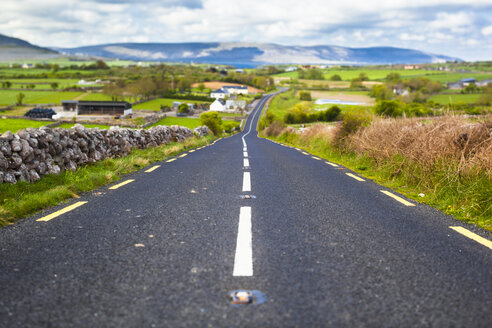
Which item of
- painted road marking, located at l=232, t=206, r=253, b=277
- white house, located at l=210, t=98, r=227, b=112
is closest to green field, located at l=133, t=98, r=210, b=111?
white house, located at l=210, t=98, r=227, b=112

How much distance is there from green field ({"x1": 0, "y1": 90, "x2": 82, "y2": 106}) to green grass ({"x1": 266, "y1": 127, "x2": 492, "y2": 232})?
10507 cm

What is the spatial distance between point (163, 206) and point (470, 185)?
19.1ft

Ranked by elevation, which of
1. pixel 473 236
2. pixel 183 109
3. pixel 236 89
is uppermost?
pixel 236 89

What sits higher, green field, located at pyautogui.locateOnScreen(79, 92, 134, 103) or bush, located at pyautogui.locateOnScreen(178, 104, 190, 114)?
green field, located at pyautogui.locateOnScreen(79, 92, 134, 103)

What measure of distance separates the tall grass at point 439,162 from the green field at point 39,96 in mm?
104333

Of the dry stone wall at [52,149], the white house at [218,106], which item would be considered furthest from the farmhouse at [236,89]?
the dry stone wall at [52,149]

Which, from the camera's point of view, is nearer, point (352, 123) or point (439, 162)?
point (439, 162)

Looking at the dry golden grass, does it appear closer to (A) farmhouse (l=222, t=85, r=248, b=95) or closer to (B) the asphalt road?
(B) the asphalt road

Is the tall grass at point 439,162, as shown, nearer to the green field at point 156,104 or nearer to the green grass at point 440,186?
the green grass at point 440,186

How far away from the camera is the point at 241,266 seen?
365 cm

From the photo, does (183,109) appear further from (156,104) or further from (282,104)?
(282,104)

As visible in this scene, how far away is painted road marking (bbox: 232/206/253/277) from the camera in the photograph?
3533mm

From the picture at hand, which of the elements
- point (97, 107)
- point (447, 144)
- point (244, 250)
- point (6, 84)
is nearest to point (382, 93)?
point (97, 107)

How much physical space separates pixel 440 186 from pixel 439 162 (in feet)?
2.88
